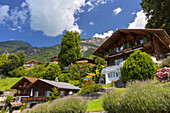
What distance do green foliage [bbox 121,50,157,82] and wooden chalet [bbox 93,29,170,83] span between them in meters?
5.09

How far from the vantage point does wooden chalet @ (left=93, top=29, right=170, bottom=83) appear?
902 inches

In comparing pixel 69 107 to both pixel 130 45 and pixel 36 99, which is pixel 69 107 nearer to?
pixel 36 99

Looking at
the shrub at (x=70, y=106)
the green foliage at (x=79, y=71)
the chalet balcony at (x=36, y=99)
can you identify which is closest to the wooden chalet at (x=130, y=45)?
the green foliage at (x=79, y=71)

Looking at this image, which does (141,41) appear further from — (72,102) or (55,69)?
(55,69)

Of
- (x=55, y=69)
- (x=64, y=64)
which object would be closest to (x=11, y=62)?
(x=64, y=64)

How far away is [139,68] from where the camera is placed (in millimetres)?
16391

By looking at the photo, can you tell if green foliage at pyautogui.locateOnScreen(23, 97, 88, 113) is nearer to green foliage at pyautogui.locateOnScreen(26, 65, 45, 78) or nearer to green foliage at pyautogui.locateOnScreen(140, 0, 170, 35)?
green foliage at pyautogui.locateOnScreen(140, 0, 170, 35)

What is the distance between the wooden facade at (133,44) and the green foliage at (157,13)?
632 cm

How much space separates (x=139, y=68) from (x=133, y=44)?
11069 millimetres

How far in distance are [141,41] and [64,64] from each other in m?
32.7

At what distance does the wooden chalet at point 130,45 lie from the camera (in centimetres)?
2291

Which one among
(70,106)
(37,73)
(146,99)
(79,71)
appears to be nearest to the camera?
(146,99)

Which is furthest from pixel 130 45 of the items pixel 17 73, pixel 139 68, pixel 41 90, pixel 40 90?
pixel 17 73

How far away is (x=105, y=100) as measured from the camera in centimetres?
875
